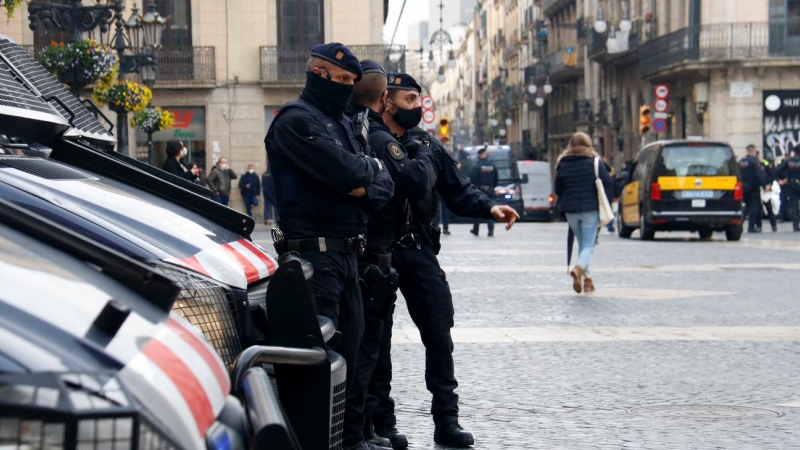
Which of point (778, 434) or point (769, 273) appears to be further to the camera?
point (769, 273)

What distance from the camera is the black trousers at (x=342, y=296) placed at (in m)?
5.63

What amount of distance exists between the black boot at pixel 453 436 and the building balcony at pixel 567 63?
6167 cm

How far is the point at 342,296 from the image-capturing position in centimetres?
582

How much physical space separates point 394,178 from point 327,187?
80cm

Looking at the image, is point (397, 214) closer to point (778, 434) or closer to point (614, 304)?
point (778, 434)

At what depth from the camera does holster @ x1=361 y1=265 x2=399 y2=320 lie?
6336 mm

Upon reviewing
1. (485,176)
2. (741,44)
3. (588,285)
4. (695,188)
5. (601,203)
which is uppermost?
(741,44)

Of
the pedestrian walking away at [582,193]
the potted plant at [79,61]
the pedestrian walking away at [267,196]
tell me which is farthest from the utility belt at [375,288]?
the pedestrian walking away at [267,196]

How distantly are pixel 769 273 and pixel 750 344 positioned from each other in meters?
7.14

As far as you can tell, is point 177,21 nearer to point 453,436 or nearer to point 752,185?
point 752,185

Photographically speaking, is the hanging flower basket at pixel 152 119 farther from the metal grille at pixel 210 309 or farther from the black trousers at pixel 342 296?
the metal grille at pixel 210 309

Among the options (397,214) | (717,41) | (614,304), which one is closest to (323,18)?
(717,41)

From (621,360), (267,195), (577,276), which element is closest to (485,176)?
(267,195)

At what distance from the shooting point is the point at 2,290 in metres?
2.71
